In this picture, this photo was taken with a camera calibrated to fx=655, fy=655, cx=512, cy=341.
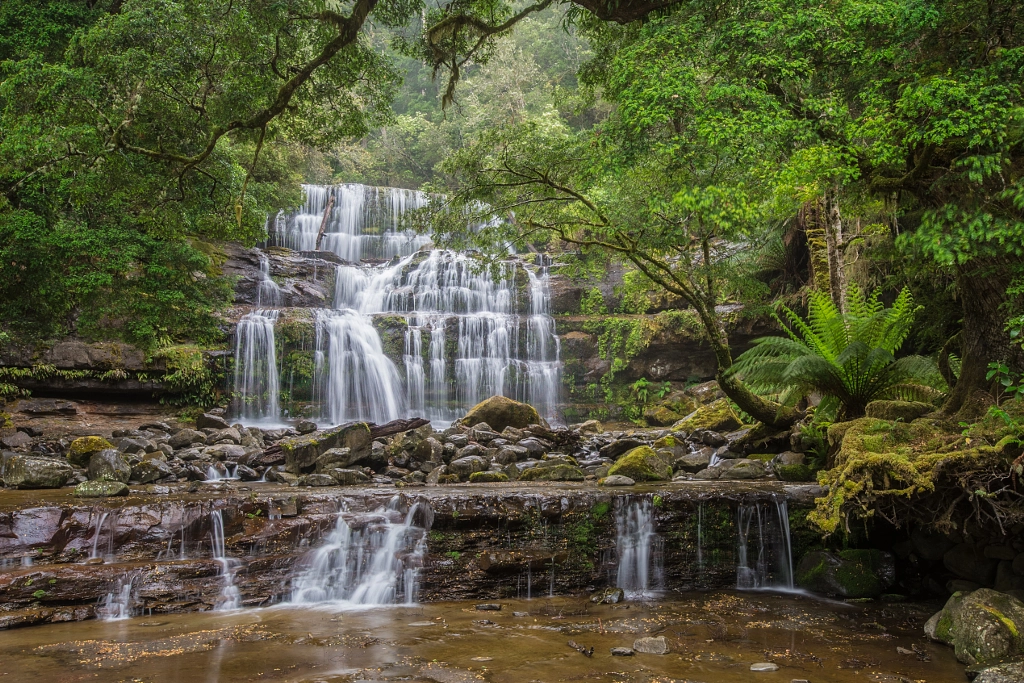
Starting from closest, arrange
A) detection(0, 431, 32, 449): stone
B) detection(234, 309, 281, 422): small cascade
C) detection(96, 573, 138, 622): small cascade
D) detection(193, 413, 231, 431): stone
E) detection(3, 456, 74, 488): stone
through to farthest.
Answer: detection(96, 573, 138, 622): small cascade, detection(3, 456, 74, 488): stone, detection(0, 431, 32, 449): stone, detection(193, 413, 231, 431): stone, detection(234, 309, 281, 422): small cascade

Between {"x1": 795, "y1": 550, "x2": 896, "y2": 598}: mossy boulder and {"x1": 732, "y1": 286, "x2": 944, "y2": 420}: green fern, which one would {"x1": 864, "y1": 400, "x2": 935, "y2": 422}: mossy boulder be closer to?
{"x1": 732, "y1": 286, "x2": 944, "y2": 420}: green fern

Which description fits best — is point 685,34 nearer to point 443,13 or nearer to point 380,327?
point 443,13

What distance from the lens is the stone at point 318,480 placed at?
853 centimetres

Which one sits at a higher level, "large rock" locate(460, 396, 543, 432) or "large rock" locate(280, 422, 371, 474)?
"large rock" locate(460, 396, 543, 432)

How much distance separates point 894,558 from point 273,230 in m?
21.2

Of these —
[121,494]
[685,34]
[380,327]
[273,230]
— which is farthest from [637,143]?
[273,230]

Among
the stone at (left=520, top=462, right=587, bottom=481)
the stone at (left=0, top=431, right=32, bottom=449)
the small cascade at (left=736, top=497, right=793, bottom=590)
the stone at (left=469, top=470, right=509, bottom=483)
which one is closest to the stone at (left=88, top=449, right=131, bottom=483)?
the stone at (left=0, top=431, right=32, bottom=449)

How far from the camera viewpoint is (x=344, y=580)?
6.20 metres

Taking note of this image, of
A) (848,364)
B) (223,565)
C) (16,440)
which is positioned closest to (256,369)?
(16,440)

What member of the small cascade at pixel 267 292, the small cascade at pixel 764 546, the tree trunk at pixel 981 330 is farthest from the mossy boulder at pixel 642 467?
the small cascade at pixel 267 292

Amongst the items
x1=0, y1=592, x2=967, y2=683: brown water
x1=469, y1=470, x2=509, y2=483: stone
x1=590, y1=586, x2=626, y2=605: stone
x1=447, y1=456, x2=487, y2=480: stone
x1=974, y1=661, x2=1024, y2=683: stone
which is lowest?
x1=590, y1=586, x2=626, y2=605: stone

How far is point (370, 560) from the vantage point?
20.8ft

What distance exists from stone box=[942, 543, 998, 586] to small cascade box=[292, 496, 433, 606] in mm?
4604

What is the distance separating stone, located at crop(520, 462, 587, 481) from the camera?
877 centimetres
